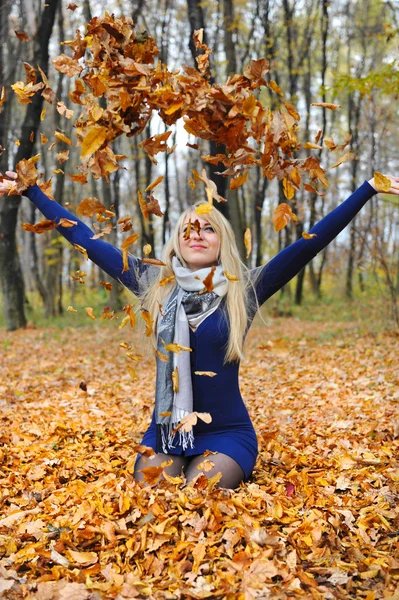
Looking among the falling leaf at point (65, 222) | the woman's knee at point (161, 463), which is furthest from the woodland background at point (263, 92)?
the woman's knee at point (161, 463)

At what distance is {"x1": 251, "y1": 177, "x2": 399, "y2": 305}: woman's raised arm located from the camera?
286 centimetres

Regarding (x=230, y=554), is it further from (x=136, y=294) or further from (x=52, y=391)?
(x=52, y=391)

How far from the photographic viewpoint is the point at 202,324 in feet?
10.3

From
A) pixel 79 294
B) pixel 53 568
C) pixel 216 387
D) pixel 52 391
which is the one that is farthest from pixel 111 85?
pixel 79 294

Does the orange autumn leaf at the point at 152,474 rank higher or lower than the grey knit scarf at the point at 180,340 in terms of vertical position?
lower

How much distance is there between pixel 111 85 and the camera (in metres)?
2.53

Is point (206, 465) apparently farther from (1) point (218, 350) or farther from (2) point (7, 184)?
(2) point (7, 184)

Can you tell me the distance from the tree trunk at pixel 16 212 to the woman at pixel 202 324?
7631mm

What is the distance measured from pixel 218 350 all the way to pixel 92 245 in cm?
97

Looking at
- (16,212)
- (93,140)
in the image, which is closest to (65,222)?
(93,140)

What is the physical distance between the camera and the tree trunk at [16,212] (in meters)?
9.71

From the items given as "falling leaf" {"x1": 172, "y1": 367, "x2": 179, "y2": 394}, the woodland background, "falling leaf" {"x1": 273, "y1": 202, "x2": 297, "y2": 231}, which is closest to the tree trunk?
the woodland background

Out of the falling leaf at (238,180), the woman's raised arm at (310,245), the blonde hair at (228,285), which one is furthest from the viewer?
the blonde hair at (228,285)

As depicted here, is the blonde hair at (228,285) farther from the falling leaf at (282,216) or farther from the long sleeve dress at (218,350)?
the falling leaf at (282,216)
